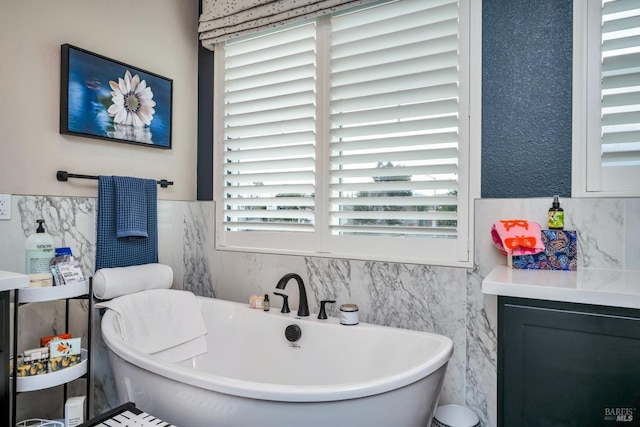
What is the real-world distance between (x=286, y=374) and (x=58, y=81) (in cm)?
194

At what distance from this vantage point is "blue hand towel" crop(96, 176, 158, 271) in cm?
216

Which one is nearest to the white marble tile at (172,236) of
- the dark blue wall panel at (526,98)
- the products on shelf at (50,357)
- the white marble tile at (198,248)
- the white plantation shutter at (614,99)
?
the white marble tile at (198,248)

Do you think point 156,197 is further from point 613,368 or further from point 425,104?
point 613,368

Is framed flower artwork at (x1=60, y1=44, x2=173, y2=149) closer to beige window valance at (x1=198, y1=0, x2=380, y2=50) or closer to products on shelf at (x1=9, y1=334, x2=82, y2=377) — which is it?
beige window valance at (x1=198, y1=0, x2=380, y2=50)

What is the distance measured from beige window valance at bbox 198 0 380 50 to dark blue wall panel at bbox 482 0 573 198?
2.37ft

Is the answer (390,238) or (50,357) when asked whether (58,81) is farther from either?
(390,238)

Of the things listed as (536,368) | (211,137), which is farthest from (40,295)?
(536,368)

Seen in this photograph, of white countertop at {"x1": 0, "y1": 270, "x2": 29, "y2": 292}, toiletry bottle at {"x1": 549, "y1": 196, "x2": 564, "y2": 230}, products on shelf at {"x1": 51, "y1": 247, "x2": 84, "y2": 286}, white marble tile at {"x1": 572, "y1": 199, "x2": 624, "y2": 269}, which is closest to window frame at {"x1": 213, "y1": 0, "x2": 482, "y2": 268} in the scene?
toiletry bottle at {"x1": 549, "y1": 196, "x2": 564, "y2": 230}

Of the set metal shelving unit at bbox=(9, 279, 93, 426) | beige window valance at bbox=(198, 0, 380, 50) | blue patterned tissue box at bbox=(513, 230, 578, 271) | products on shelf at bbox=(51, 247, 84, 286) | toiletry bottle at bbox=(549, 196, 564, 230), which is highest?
beige window valance at bbox=(198, 0, 380, 50)

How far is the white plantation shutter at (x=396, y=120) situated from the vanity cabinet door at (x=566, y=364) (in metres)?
0.72

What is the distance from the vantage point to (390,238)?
81.7 inches

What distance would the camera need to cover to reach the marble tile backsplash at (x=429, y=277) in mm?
1609

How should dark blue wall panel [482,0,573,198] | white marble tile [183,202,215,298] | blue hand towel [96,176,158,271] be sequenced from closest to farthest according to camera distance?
dark blue wall panel [482,0,573,198] < blue hand towel [96,176,158,271] < white marble tile [183,202,215,298]

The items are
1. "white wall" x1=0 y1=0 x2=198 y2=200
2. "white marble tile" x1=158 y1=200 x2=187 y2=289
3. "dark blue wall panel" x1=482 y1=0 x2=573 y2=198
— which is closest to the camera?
"dark blue wall panel" x1=482 y1=0 x2=573 y2=198
